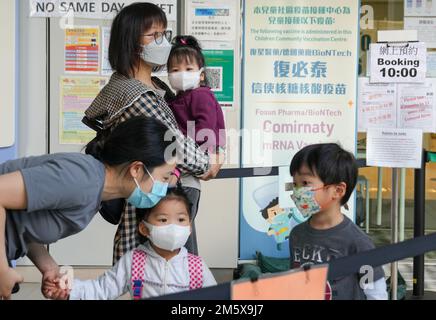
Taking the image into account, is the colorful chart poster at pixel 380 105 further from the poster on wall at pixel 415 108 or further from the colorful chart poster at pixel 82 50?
the colorful chart poster at pixel 82 50

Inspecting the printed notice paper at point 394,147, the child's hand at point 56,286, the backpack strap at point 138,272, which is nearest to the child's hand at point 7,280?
the child's hand at point 56,286

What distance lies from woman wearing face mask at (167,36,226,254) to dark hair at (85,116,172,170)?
520 millimetres

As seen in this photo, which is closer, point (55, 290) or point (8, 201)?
point (8, 201)

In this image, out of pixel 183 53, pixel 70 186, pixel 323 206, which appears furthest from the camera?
pixel 183 53

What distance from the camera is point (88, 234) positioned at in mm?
4672

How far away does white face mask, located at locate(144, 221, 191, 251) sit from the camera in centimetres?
249

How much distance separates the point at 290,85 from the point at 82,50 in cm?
149

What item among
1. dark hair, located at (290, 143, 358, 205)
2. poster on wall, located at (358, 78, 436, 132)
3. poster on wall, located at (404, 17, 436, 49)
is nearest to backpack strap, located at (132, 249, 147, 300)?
dark hair, located at (290, 143, 358, 205)

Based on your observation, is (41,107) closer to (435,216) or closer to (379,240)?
(379,240)

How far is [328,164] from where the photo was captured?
263cm

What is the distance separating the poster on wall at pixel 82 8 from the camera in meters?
4.54

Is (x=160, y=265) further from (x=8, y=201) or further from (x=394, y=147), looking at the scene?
(x=394, y=147)

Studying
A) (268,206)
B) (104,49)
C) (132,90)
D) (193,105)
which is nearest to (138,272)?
(132,90)
